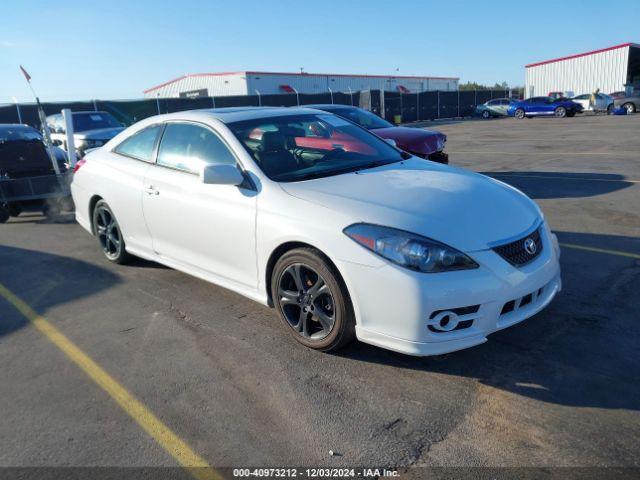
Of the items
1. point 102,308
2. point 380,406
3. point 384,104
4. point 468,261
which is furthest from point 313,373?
point 384,104

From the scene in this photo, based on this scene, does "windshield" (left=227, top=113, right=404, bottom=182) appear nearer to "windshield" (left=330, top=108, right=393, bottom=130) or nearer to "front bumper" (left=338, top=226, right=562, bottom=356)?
"front bumper" (left=338, top=226, right=562, bottom=356)

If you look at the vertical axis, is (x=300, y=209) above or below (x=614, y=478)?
above

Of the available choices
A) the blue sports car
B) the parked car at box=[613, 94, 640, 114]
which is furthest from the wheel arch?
the parked car at box=[613, 94, 640, 114]

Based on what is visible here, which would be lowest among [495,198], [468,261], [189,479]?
[189,479]

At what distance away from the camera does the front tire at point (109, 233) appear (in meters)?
5.44

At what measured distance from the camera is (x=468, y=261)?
9.80ft

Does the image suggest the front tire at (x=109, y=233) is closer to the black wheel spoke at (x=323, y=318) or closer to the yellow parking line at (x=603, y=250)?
the black wheel spoke at (x=323, y=318)

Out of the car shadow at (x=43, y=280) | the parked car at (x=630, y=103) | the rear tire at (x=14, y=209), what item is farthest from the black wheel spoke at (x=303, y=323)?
the parked car at (x=630, y=103)

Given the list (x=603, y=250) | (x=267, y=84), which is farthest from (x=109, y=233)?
(x=267, y=84)

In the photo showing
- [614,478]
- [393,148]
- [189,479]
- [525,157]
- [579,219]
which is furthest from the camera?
[525,157]

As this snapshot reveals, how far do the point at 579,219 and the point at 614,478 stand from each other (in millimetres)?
4926

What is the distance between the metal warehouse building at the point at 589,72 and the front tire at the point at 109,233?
4253 cm

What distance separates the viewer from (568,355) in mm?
3279

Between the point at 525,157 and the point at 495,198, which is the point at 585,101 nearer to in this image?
the point at 525,157
